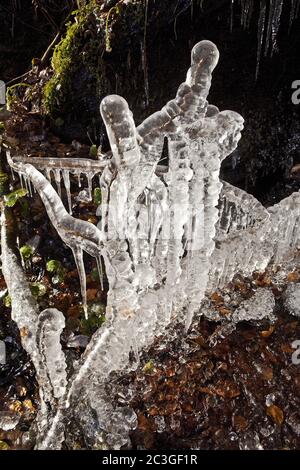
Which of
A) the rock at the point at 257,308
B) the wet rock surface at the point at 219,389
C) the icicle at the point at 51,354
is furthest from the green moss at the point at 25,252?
the rock at the point at 257,308

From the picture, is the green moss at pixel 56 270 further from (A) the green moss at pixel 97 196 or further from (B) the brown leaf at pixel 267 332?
(B) the brown leaf at pixel 267 332

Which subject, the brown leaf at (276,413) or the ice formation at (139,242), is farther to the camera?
the brown leaf at (276,413)

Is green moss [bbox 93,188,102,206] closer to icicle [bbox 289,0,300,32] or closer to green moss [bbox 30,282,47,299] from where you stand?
green moss [bbox 30,282,47,299]

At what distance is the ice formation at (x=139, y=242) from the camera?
2.29 m

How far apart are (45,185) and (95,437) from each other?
1.67m

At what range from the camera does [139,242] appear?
2.79 meters

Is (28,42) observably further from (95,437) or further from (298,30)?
(95,437)

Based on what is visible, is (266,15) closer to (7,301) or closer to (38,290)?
(38,290)

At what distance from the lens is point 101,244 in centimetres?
240

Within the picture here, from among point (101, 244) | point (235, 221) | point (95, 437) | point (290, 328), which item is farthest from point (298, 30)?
point (95, 437)

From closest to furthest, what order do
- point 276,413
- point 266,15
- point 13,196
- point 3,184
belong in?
point 276,413 < point 13,196 < point 266,15 < point 3,184

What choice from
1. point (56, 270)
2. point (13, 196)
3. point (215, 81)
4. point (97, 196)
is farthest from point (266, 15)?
point (56, 270)

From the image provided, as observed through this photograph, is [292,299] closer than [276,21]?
Yes

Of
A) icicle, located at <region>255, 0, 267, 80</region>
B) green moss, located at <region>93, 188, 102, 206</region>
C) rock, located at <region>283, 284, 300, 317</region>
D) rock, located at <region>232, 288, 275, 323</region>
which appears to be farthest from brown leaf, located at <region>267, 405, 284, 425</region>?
icicle, located at <region>255, 0, 267, 80</region>
